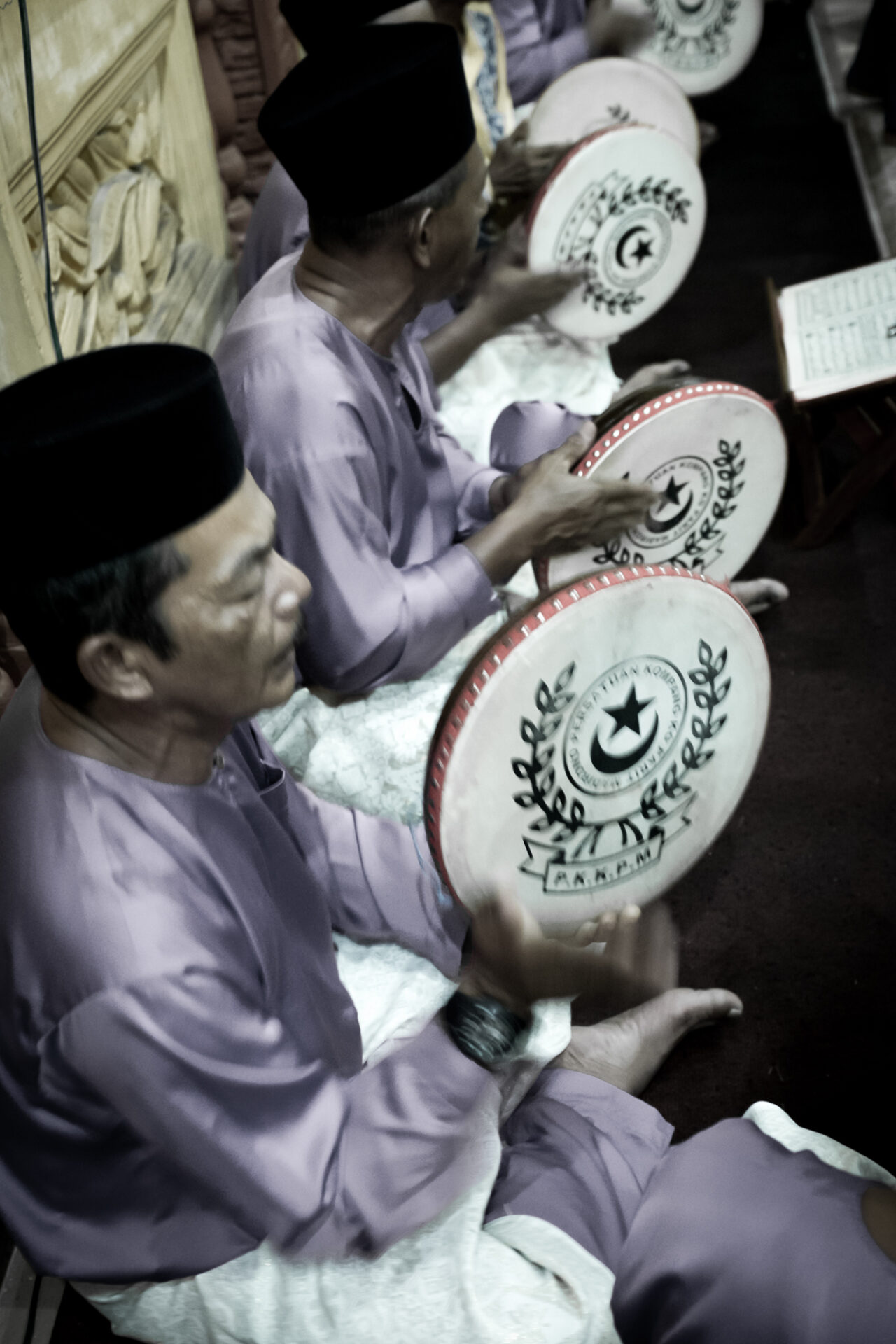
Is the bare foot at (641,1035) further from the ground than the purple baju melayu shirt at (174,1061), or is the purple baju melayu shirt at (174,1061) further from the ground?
the purple baju melayu shirt at (174,1061)

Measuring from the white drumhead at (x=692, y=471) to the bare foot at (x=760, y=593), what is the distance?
652 mm

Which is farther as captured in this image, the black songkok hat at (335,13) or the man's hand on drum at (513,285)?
the man's hand on drum at (513,285)

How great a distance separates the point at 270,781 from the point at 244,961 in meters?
0.36

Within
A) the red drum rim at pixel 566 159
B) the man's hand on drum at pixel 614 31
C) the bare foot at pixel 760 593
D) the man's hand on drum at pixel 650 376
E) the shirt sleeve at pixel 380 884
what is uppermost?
the red drum rim at pixel 566 159

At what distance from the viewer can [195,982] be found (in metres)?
1.04

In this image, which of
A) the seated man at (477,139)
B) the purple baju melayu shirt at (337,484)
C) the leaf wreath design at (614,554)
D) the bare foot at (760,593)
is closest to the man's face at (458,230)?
the purple baju melayu shirt at (337,484)

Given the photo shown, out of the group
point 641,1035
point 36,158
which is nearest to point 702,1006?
point 641,1035

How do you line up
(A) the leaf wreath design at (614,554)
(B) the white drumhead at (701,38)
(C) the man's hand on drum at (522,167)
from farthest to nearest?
(B) the white drumhead at (701,38) < (C) the man's hand on drum at (522,167) < (A) the leaf wreath design at (614,554)

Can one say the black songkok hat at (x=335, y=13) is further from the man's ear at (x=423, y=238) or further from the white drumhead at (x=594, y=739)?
the white drumhead at (x=594, y=739)

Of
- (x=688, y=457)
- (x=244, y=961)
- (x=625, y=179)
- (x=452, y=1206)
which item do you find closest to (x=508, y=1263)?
(x=452, y=1206)

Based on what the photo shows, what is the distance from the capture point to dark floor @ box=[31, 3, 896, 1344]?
194 centimetres

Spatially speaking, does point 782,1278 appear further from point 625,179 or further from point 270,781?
point 625,179

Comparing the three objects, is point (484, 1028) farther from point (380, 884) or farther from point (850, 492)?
point (850, 492)

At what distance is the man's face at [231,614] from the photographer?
1051 millimetres
